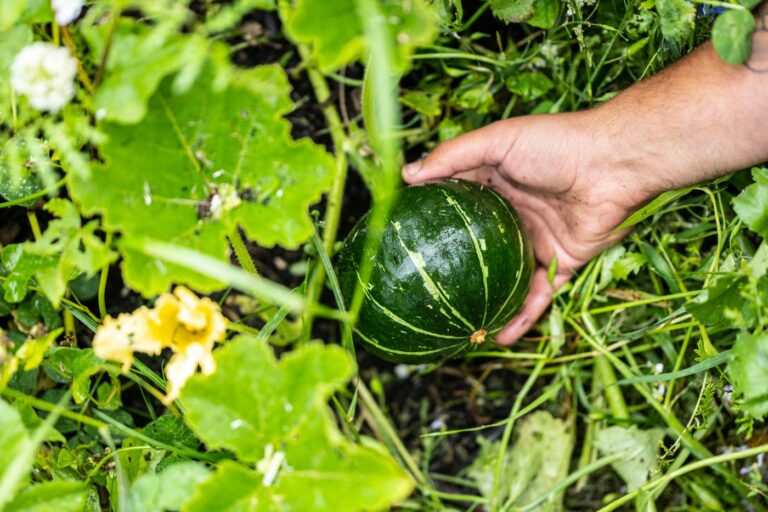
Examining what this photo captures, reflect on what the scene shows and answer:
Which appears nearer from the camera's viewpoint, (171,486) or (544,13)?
(171,486)

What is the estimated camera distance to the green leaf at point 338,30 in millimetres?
1283

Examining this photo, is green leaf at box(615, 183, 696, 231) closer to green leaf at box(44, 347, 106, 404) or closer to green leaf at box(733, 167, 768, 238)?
green leaf at box(733, 167, 768, 238)

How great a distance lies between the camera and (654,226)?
7.57ft

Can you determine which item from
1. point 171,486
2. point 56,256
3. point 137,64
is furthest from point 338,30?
point 171,486

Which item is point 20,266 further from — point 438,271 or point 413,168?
point 413,168

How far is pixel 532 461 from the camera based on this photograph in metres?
2.46

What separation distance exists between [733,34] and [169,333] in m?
1.48

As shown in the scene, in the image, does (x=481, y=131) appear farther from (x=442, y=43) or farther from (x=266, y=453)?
(x=266, y=453)

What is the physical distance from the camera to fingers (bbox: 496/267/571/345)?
7.89ft

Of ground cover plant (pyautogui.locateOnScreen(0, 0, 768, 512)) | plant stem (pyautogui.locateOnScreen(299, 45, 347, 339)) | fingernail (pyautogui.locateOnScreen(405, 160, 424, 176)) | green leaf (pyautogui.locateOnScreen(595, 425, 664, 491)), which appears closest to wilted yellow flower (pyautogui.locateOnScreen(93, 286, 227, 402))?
ground cover plant (pyautogui.locateOnScreen(0, 0, 768, 512))

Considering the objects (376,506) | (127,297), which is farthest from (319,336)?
(376,506)

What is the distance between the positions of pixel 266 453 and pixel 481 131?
1237 millimetres

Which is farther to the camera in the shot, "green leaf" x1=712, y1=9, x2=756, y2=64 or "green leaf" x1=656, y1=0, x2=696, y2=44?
"green leaf" x1=656, y1=0, x2=696, y2=44

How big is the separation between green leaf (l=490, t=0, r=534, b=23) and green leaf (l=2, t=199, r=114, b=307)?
1.33m
